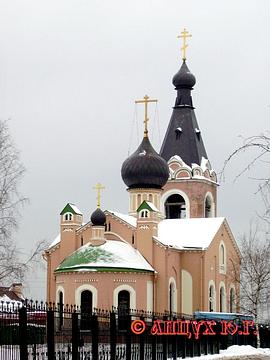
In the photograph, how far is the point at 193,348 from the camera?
30438mm

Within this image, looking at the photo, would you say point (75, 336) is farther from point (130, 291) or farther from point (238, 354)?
point (130, 291)

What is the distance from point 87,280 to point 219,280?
9923 millimetres

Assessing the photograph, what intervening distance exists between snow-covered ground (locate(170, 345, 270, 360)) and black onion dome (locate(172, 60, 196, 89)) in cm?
2966

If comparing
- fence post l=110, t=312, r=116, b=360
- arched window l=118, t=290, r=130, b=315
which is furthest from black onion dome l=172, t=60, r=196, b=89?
fence post l=110, t=312, r=116, b=360

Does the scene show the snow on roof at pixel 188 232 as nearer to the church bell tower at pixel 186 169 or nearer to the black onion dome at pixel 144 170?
the black onion dome at pixel 144 170

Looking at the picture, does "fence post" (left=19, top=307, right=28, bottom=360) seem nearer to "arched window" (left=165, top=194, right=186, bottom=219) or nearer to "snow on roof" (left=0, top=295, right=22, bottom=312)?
"snow on roof" (left=0, top=295, right=22, bottom=312)

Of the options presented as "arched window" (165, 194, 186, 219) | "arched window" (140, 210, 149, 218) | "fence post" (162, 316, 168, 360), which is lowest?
"fence post" (162, 316, 168, 360)

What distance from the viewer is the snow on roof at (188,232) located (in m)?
51.9

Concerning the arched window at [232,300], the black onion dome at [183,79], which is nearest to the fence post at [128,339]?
the arched window at [232,300]

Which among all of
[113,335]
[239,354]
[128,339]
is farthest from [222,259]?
[113,335]

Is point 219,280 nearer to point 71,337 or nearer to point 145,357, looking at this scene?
point 145,357

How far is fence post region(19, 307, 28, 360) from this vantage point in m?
18.0

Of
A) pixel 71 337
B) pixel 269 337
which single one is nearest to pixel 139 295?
pixel 269 337

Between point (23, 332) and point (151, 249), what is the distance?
31994 millimetres
